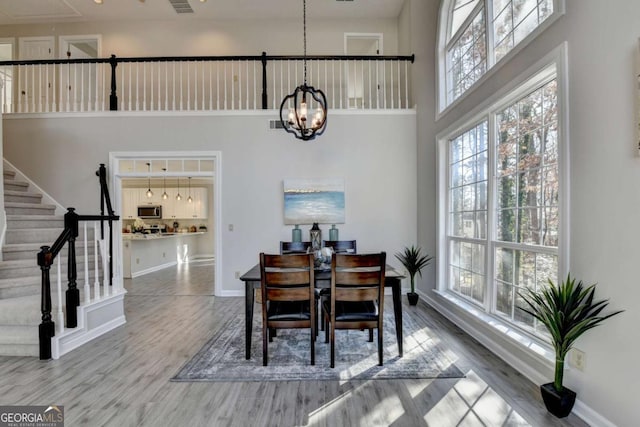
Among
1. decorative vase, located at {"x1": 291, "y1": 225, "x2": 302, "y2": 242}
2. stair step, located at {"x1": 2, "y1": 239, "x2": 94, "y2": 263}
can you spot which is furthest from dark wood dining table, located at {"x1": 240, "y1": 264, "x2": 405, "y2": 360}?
stair step, located at {"x1": 2, "y1": 239, "x2": 94, "y2": 263}

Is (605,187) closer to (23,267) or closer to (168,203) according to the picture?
(23,267)

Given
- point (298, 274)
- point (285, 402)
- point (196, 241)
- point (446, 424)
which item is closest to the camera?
point (446, 424)

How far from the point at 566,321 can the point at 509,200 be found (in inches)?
50.2

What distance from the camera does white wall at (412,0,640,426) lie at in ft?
5.57

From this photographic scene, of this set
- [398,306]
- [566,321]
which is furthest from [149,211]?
[566,321]

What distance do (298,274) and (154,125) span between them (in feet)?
13.8

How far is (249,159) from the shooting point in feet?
17.3

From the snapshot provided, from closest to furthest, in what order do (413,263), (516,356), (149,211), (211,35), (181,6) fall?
1. (516,356)
2. (413,263)
3. (181,6)
4. (211,35)
5. (149,211)

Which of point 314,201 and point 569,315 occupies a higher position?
point 314,201

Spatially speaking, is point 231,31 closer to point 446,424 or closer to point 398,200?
point 398,200

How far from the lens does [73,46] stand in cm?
675

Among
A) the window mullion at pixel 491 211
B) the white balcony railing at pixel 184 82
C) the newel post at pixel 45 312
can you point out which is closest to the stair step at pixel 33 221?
the newel post at pixel 45 312

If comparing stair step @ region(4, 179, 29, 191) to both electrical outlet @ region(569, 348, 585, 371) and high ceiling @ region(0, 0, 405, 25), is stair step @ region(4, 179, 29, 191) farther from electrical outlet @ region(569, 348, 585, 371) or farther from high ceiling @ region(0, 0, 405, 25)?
electrical outlet @ region(569, 348, 585, 371)

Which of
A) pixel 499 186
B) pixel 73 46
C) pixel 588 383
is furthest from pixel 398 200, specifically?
pixel 73 46
